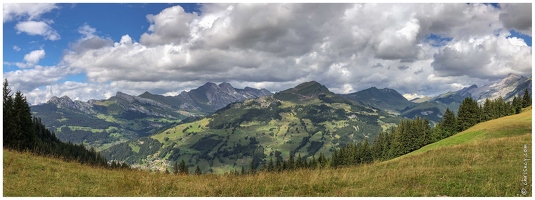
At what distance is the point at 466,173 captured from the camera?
18203 millimetres

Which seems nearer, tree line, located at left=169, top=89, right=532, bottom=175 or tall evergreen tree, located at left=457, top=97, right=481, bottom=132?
tall evergreen tree, located at left=457, top=97, right=481, bottom=132

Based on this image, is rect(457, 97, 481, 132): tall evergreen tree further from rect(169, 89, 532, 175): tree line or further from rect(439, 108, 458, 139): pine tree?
rect(439, 108, 458, 139): pine tree

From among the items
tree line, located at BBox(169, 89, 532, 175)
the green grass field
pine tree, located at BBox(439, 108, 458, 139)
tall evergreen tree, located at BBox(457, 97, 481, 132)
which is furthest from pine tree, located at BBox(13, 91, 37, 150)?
tall evergreen tree, located at BBox(457, 97, 481, 132)

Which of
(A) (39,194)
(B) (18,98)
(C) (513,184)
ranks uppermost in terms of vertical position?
(B) (18,98)

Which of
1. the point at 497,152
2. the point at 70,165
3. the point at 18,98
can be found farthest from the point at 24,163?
the point at 18,98

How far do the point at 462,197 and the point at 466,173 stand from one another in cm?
506

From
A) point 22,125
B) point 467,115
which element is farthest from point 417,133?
point 22,125

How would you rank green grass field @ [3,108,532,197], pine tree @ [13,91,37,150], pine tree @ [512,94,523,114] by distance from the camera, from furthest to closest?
pine tree @ [512,94,523,114] → pine tree @ [13,91,37,150] → green grass field @ [3,108,532,197]

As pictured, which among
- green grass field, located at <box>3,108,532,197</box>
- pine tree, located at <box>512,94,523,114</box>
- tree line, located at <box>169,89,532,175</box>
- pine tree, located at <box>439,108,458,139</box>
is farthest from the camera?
pine tree, located at <box>512,94,523,114</box>

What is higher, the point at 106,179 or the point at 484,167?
the point at 484,167

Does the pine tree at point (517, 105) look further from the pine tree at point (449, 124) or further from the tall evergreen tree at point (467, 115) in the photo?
the pine tree at point (449, 124)

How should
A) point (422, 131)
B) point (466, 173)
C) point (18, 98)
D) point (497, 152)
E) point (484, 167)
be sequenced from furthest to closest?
1. point (422, 131)
2. point (18, 98)
3. point (497, 152)
4. point (484, 167)
5. point (466, 173)

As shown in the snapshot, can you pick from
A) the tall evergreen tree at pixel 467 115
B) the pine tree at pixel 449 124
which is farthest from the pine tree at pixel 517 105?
the pine tree at pixel 449 124

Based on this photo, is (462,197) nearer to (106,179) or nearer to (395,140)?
(106,179)
